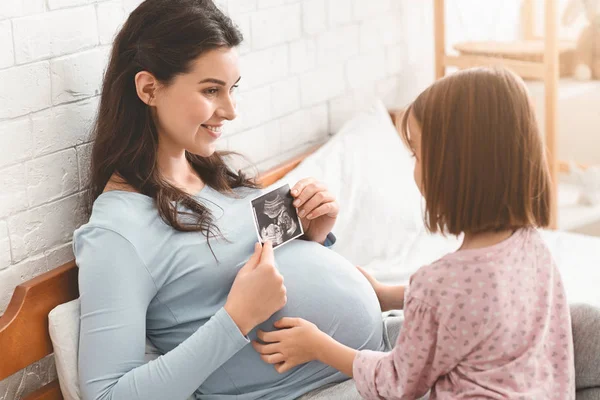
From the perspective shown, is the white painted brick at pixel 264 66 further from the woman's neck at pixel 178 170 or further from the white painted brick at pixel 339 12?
the woman's neck at pixel 178 170

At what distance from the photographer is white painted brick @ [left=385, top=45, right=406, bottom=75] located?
281cm

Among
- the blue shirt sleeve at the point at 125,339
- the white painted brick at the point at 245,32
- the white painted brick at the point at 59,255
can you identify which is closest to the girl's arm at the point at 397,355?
the blue shirt sleeve at the point at 125,339

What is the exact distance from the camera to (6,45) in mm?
1510

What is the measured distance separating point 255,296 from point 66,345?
1.22ft

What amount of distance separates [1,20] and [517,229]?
3.24ft

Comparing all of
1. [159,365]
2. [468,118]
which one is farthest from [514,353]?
[159,365]

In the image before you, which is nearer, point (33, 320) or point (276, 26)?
point (33, 320)

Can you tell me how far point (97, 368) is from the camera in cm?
142

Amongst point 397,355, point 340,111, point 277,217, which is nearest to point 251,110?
point 340,111

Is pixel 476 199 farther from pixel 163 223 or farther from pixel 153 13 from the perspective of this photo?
pixel 153 13

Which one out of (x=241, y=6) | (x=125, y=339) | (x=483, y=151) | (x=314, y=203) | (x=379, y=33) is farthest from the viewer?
(x=379, y=33)

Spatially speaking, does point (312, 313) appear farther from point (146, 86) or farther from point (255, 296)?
point (146, 86)

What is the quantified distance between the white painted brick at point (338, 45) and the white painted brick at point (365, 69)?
4 centimetres

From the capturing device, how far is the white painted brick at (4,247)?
1547 mm
